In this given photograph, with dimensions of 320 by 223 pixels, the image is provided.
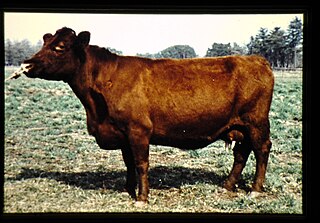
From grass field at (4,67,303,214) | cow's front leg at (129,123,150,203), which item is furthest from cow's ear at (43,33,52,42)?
cow's front leg at (129,123,150,203)

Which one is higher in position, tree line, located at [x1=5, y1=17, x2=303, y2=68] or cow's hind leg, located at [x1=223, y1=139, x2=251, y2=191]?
tree line, located at [x1=5, y1=17, x2=303, y2=68]

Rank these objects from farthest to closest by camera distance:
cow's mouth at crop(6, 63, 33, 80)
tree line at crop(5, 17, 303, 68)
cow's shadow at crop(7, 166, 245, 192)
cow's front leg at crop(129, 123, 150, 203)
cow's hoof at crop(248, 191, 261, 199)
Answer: cow's shadow at crop(7, 166, 245, 192)
cow's hoof at crop(248, 191, 261, 199)
tree line at crop(5, 17, 303, 68)
cow's front leg at crop(129, 123, 150, 203)
cow's mouth at crop(6, 63, 33, 80)

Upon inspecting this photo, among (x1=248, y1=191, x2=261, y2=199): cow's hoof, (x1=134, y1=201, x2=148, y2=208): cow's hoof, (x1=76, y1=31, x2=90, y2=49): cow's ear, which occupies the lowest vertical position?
(x1=134, y1=201, x2=148, y2=208): cow's hoof

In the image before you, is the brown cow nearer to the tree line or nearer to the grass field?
the tree line

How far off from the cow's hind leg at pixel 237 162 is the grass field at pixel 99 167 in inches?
4.3

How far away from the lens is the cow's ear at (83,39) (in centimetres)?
571

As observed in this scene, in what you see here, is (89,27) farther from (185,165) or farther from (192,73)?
(185,165)

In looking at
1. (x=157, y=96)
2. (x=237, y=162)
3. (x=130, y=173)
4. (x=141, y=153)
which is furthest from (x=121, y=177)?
(x=237, y=162)

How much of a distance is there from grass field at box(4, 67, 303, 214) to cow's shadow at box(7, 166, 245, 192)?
1 cm

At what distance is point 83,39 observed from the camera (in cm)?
574

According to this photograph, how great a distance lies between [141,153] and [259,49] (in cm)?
184

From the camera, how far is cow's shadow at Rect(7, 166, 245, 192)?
612 centimetres
